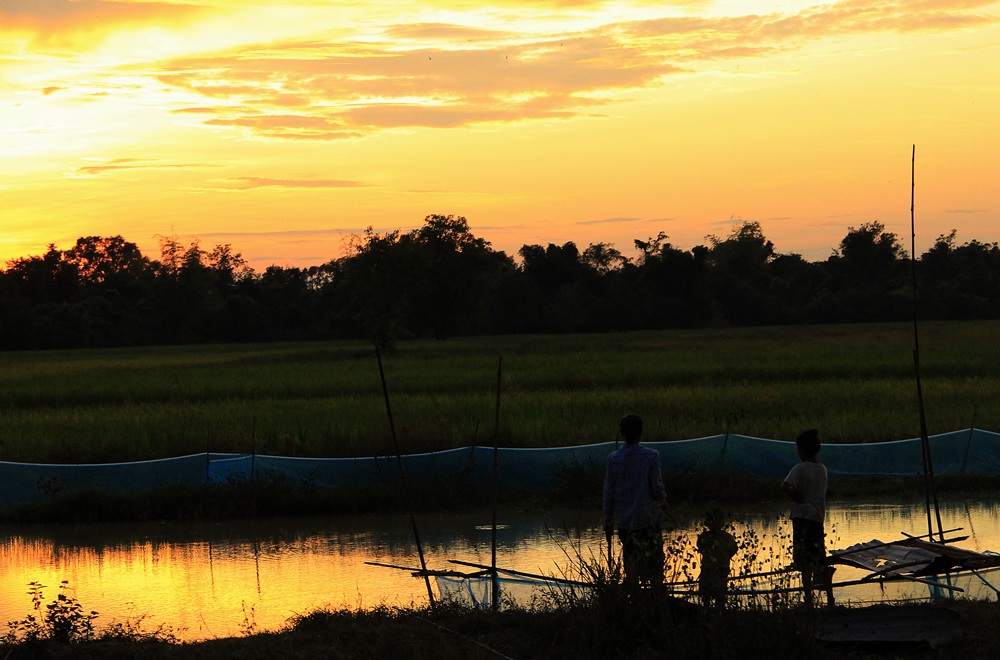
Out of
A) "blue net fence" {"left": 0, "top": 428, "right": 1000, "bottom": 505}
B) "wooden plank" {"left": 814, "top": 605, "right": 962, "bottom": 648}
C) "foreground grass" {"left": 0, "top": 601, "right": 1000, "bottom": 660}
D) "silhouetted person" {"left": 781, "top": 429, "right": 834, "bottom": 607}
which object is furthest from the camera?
"blue net fence" {"left": 0, "top": 428, "right": 1000, "bottom": 505}

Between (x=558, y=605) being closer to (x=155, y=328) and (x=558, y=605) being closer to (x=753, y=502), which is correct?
(x=753, y=502)

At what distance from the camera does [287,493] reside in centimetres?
1245

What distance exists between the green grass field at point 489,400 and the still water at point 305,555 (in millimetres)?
2580

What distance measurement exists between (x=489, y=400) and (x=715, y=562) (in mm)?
16356

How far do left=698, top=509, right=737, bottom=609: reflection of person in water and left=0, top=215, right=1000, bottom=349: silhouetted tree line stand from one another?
56.7m

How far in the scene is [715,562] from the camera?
584 cm

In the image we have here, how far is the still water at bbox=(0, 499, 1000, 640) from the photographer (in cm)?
799

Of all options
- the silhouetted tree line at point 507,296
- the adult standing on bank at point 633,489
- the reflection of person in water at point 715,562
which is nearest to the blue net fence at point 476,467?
the adult standing on bank at point 633,489

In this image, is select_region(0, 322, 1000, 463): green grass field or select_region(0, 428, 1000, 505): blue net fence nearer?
select_region(0, 428, 1000, 505): blue net fence

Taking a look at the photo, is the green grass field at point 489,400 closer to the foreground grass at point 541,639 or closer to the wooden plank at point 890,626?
the foreground grass at point 541,639

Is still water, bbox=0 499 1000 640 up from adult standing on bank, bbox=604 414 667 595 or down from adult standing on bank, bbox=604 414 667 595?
down

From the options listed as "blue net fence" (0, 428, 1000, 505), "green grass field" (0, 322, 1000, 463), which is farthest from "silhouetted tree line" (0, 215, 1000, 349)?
"blue net fence" (0, 428, 1000, 505)

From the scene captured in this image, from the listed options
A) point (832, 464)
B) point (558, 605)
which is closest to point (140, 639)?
point (558, 605)

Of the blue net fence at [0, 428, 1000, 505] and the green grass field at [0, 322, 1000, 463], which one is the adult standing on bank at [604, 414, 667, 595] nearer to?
the blue net fence at [0, 428, 1000, 505]
